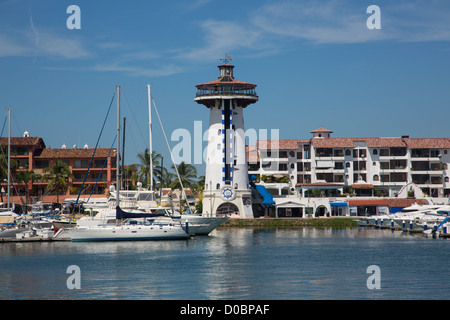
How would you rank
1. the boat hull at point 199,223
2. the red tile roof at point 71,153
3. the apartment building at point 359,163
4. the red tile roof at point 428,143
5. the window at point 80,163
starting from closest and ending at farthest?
the boat hull at point 199,223 < the red tile roof at point 71,153 < the window at point 80,163 < the apartment building at point 359,163 < the red tile roof at point 428,143

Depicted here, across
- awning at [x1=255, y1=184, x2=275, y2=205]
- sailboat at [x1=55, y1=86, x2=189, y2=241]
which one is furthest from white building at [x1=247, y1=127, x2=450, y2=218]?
sailboat at [x1=55, y1=86, x2=189, y2=241]

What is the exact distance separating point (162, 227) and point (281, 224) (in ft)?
113

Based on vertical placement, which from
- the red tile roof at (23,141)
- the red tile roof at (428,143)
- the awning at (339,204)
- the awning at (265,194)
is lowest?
the awning at (339,204)

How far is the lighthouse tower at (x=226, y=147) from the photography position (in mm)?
94125

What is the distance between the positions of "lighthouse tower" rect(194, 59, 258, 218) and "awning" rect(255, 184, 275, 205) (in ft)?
15.6

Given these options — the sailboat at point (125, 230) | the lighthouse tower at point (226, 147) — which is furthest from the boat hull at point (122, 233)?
the lighthouse tower at point (226, 147)

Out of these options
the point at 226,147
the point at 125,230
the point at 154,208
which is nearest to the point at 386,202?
the point at 226,147

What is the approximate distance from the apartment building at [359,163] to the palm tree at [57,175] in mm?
29910

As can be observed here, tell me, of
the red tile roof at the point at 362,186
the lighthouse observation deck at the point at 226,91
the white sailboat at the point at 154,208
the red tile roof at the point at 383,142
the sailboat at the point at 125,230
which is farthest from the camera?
the red tile roof at the point at 383,142

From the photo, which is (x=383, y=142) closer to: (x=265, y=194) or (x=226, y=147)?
(x=265, y=194)

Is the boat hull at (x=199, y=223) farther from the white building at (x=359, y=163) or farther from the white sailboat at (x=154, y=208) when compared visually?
the white building at (x=359, y=163)

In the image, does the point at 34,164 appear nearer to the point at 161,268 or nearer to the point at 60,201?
the point at 60,201

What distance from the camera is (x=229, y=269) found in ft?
148
